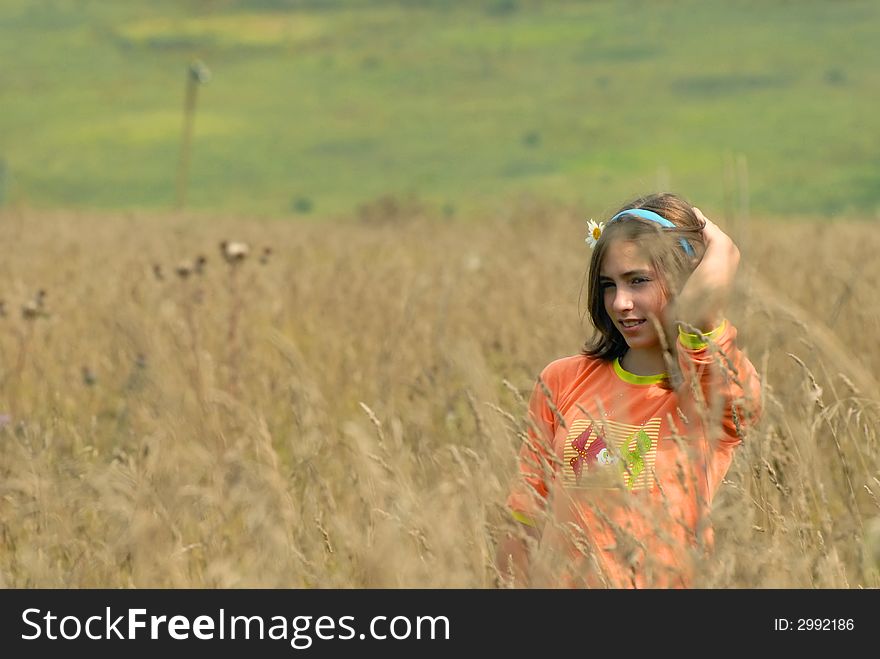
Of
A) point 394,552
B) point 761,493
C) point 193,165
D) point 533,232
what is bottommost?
point 394,552

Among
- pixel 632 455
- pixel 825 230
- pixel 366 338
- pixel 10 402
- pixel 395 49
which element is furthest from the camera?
pixel 395 49

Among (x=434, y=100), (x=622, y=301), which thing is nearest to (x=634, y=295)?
(x=622, y=301)

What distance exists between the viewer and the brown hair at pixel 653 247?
2357 millimetres

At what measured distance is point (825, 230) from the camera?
9023 millimetres

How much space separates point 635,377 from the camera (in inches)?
95.3

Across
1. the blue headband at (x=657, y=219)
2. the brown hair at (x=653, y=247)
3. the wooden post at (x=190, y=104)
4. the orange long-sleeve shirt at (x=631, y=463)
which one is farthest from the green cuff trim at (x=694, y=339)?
the wooden post at (x=190, y=104)

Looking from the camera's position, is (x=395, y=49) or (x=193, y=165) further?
(x=395, y=49)

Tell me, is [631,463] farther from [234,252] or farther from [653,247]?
[234,252]

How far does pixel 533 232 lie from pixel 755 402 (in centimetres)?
856

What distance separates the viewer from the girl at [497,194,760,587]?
1.86 meters

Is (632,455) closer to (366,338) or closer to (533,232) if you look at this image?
(366,338)

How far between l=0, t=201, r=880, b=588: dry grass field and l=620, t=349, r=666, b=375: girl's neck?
7.9 inches

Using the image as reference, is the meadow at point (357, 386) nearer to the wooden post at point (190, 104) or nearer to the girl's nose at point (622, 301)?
the girl's nose at point (622, 301)
